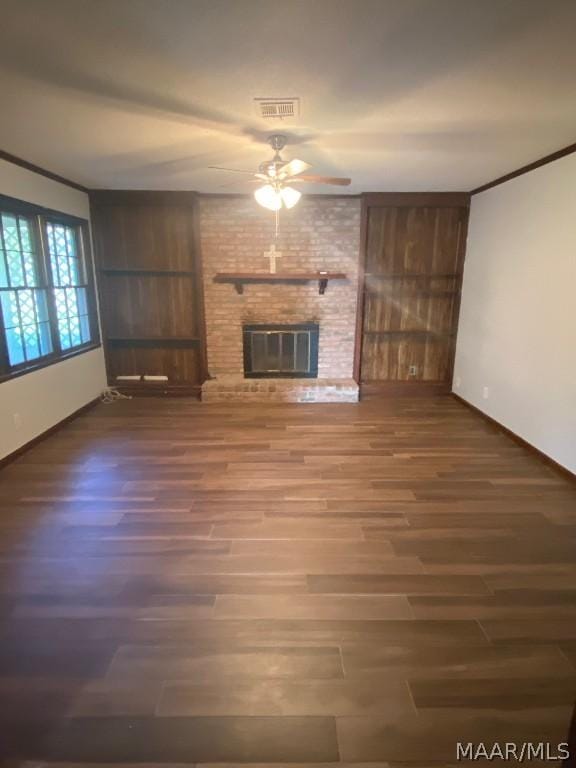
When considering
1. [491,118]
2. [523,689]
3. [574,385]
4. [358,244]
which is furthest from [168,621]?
[358,244]

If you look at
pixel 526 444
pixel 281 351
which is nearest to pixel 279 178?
pixel 281 351

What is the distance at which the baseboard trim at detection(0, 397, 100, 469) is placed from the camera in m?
3.32

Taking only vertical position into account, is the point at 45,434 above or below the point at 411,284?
below

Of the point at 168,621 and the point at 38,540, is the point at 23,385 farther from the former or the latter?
the point at 168,621

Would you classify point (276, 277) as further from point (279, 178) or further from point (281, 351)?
point (279, 178)

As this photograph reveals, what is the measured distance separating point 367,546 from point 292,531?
0.46m

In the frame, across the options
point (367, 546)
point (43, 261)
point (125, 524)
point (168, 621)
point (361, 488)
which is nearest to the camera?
point (168, 621)

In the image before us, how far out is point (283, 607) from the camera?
189cm

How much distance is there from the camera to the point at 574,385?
3074mm

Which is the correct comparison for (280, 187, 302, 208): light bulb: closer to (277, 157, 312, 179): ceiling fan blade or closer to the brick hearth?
(277, 157, 312, 179): ceiling fan blade

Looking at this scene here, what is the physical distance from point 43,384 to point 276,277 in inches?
112

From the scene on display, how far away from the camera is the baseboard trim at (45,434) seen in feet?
10.9

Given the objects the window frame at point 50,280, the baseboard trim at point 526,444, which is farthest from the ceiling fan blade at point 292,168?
the baseboard trim at point 526,444

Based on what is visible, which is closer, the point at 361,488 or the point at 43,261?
the point at 361,488
